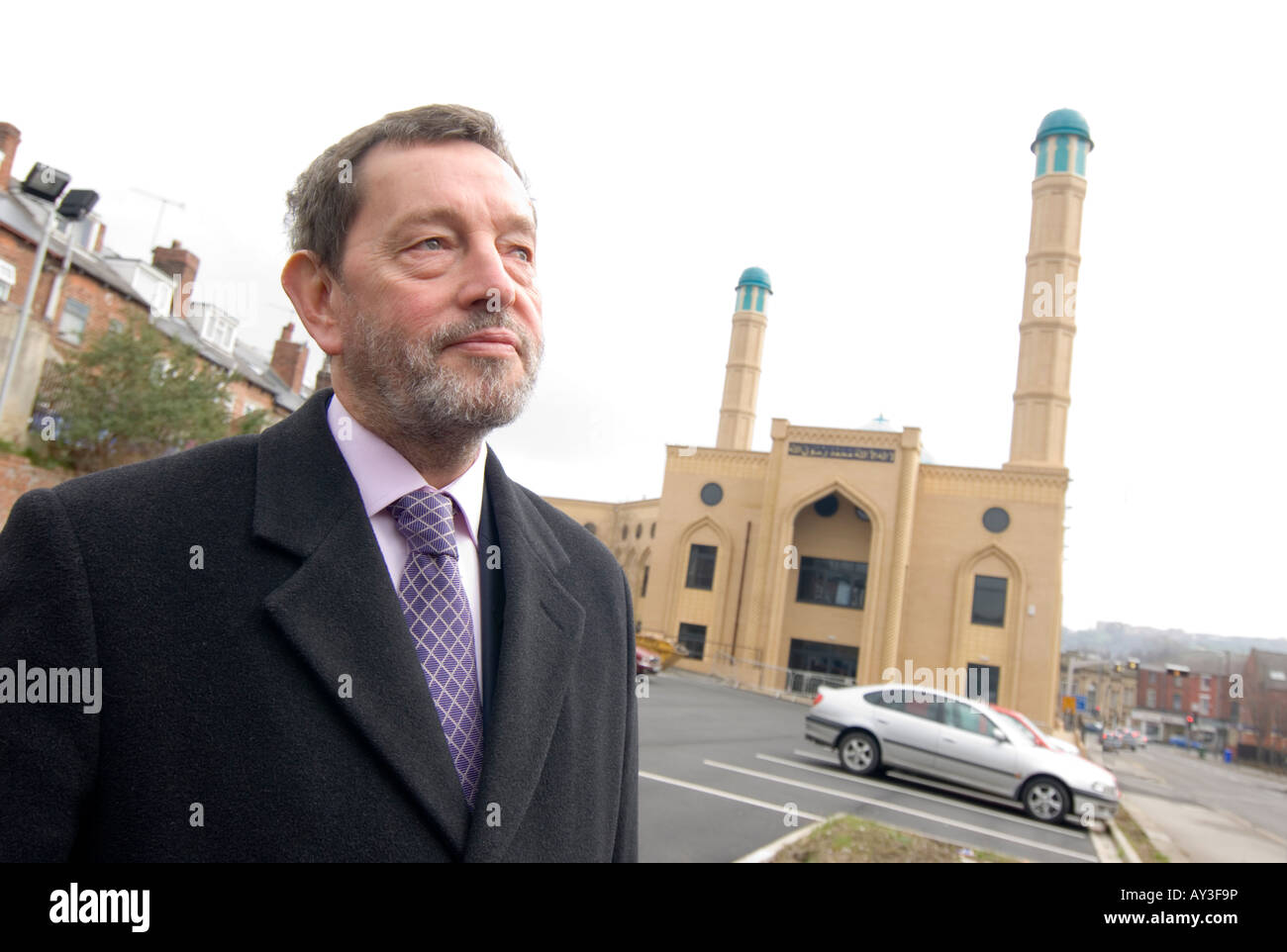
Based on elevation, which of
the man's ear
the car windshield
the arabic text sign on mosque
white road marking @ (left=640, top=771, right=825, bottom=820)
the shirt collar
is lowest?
white road marking @ (left=640, top=771, right=825, bottom=820)

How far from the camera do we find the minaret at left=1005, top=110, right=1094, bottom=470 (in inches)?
1531

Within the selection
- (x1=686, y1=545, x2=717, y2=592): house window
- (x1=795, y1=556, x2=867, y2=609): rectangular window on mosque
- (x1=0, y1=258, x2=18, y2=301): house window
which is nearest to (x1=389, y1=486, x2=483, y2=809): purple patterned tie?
(x1=0, y1=258, x2=18, y2=301): house window

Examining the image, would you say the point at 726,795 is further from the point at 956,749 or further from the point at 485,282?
the point at 485,282

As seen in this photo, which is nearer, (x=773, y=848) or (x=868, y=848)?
(x=868, y=848)

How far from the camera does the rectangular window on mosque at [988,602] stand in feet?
117

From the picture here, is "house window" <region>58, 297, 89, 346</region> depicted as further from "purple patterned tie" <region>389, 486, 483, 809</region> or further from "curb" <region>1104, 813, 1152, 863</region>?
"curb" <region>1104, 813, 1152, 863</region>

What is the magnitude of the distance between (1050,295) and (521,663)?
145 feet

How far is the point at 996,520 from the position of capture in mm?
36500

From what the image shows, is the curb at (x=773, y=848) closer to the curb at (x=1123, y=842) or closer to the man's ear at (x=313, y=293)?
the curb at (x=1123, y=842)

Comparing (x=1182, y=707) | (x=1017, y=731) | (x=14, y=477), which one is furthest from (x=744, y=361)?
(x=1182, y=707)

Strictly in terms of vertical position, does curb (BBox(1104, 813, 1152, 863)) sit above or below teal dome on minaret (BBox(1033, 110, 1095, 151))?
below

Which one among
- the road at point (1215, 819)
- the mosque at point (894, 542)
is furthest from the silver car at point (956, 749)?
the mosque at point (894, 542)
